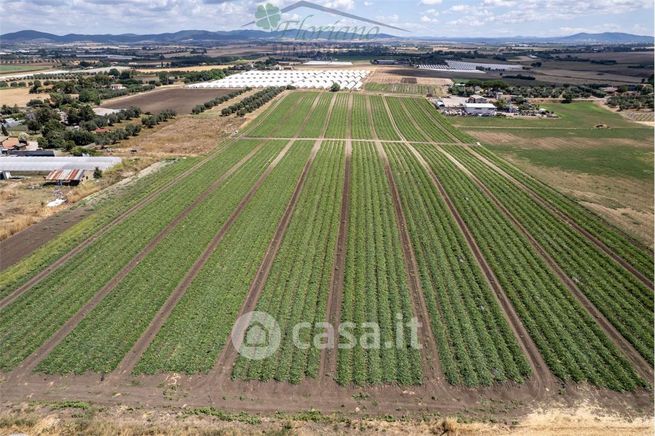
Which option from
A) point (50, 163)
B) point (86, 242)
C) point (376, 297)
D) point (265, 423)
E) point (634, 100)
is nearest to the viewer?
point (265, 423)

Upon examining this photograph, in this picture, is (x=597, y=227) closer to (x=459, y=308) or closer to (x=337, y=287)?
(x=459, y=308)

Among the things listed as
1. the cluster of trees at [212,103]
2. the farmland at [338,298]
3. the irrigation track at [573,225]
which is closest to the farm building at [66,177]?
the farmland at [338,298]

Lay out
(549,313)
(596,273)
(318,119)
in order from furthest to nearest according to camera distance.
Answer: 1. (318,119)
2. (596,273)
3. (549,313)

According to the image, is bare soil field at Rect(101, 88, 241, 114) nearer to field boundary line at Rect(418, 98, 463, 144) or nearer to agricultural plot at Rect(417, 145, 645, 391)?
field boundary line at Rect(418, 98, 463, 144)

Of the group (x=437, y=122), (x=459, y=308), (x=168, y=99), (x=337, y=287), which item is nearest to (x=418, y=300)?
(x=459, y=308)

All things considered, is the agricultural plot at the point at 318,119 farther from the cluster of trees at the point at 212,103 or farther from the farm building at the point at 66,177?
the farm building at the point at 66,177

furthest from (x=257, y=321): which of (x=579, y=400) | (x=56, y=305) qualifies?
(x=579, y=400)

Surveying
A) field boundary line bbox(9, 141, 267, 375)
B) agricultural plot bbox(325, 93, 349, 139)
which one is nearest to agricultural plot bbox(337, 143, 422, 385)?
field boundary line bbox(9, 141, 267, 375)
